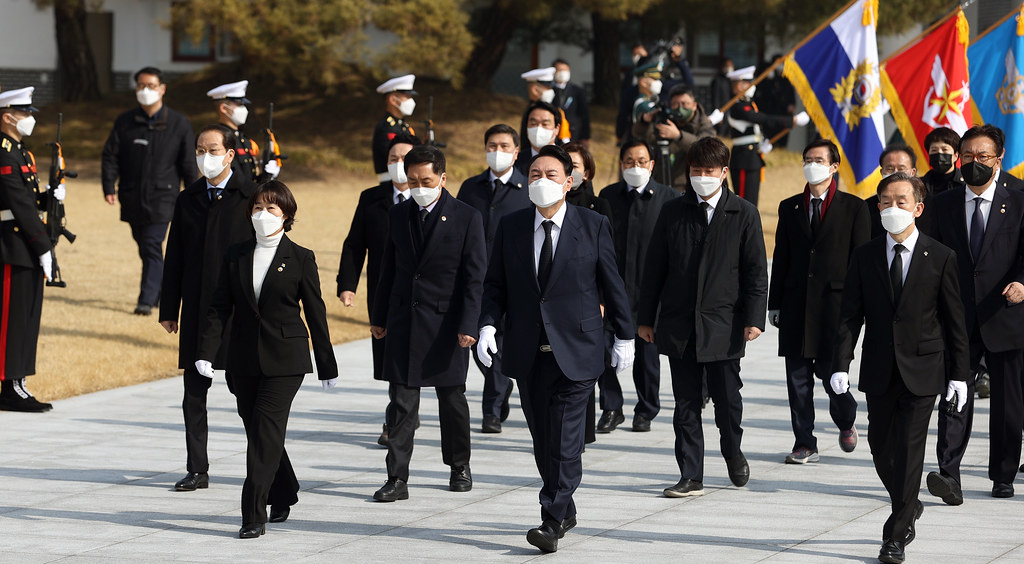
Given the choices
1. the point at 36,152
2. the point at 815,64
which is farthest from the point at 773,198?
the point at 36,152

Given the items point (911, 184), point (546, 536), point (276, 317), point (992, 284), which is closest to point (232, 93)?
point (276, 317)

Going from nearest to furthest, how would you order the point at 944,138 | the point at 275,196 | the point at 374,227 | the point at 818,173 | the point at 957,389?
the point at 957,389 < the point at 275,196 < the point at 818,173 < the point at 374,227 < the point at 944,138

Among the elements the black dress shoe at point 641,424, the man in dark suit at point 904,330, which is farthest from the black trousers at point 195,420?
the man in dark suit at point 904,330

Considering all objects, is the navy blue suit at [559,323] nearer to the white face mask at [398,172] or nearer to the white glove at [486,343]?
the white glove at [486,343]

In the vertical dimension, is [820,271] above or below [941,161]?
below

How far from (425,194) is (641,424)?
2550 millimetres

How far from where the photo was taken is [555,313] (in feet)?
22.1

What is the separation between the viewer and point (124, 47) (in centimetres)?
3453

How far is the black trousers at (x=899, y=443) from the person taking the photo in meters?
6.26

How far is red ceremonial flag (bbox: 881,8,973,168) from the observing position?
11.1 m

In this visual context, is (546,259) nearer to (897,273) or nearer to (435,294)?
(435,294)

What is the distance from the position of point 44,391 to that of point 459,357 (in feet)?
13.6

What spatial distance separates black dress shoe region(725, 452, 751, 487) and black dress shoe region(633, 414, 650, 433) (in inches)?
63.5

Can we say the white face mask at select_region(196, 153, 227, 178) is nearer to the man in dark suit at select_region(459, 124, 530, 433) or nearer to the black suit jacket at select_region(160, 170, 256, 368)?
the black suit jacket at select_region(160, 170, 256, 368)
